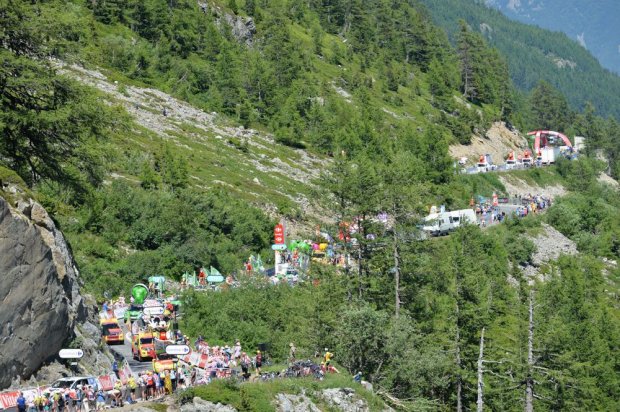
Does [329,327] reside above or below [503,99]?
below

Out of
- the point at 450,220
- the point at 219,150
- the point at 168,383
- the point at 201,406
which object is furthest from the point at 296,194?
the point at 201,406

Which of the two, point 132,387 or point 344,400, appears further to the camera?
point 344,400

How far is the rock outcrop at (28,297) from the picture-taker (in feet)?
91.2

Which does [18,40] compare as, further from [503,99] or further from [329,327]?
[503,99]

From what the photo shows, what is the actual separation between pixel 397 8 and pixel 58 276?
525ft

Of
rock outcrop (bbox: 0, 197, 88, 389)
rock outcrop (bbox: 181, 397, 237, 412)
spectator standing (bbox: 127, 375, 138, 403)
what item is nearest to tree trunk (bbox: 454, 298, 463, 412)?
rock outcrop (bbox: 181, 397, 237, 412)

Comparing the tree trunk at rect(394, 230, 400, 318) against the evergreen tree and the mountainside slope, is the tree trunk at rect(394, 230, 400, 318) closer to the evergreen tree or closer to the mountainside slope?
the mountainside slope

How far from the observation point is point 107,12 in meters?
115

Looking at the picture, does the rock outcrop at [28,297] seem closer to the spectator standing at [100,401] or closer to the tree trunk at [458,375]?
the spectator standing at [100,401]

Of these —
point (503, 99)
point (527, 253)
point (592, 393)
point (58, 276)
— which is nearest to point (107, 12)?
point (527, 253)

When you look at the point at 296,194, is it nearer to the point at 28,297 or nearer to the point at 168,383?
the point at 168,383

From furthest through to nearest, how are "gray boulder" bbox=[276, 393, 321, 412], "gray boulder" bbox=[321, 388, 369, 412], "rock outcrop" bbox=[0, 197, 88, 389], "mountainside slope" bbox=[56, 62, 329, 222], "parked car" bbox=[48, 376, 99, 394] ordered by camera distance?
"mountainside slope" bbox=[56, 62, 329, 222]
"gray boulder" bbox=[321, 388, 369, 412]
"gray boulder" bbox=[276, 393, 321, 412]
"parked car" bbox=[48, 376, 99, 394]
"rock outcrop" bbox=[0, 197, 88, 389]

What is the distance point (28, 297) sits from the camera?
94.6 ft

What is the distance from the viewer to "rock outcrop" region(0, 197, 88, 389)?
91.2 feet
